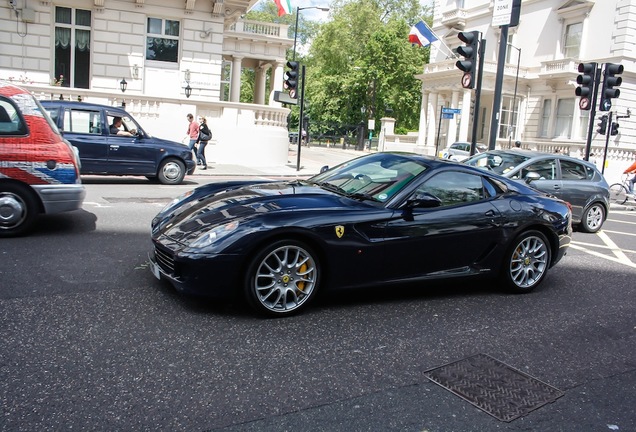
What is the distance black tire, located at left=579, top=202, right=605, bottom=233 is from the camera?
11.9 meters

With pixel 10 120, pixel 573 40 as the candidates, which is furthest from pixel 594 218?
pixel 573 40

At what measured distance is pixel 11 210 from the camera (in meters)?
7.04

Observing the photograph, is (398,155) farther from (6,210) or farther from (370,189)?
(6,210)

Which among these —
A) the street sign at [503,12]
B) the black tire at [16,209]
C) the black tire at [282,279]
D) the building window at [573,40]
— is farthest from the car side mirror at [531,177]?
the building window at [573,40]

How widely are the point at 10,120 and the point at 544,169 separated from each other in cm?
909

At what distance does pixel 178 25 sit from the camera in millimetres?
24734

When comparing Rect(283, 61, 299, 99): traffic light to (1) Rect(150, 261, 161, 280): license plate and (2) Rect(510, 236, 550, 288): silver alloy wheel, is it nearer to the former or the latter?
(2) Rect(510, 236, 550, 288): silver alloy wheel

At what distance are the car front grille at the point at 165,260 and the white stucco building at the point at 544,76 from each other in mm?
33055

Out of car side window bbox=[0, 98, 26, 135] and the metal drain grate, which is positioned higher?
car side window bbox=[0, 98, 26, 135]

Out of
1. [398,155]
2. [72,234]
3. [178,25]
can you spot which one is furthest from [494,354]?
[178,25]

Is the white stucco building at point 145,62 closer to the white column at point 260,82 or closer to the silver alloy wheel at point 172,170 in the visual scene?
the silver alloy wheel at point 172,170

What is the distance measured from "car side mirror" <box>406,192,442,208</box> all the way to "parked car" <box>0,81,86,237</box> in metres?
4.40

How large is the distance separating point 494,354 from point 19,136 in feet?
19.4

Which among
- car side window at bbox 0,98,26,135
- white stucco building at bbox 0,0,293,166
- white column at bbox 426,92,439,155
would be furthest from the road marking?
white column at bbox 426,92,439,155
